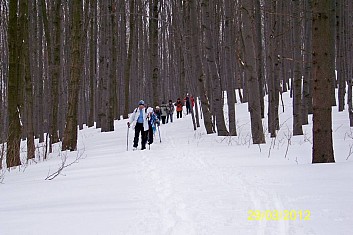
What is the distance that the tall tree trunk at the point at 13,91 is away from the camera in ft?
33.6

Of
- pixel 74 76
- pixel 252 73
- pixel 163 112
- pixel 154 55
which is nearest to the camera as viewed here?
pixel 252 73

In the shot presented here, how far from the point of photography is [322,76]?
6.87 m

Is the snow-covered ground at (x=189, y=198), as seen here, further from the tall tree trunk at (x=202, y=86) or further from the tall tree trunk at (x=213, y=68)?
the tall tree trunk at (x=202, y=86)

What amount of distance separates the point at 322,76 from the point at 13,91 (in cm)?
767

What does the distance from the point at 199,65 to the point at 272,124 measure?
14.0ft

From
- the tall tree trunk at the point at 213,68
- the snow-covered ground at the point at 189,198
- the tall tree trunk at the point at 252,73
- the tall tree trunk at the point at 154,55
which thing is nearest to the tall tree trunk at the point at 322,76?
the snow-covered ground at the point at 189,198

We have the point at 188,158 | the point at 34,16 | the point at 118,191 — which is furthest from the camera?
the point at 34,16

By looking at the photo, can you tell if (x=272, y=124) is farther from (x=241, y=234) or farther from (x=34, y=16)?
(x=34, y=16)

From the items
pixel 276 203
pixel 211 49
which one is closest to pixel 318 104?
pixel 276 203

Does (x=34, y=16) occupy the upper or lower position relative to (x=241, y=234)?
upper

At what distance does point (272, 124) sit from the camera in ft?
43.3

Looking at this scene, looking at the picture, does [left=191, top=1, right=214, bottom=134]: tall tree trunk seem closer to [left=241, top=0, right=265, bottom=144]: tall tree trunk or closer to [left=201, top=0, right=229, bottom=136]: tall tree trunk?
[left=201, top=0, right=229, bottom=136]: tall tree trunk

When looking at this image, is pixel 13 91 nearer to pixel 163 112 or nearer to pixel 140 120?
pixel 140 120

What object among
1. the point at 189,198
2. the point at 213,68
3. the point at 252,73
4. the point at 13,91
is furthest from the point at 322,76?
the point at 213,68
